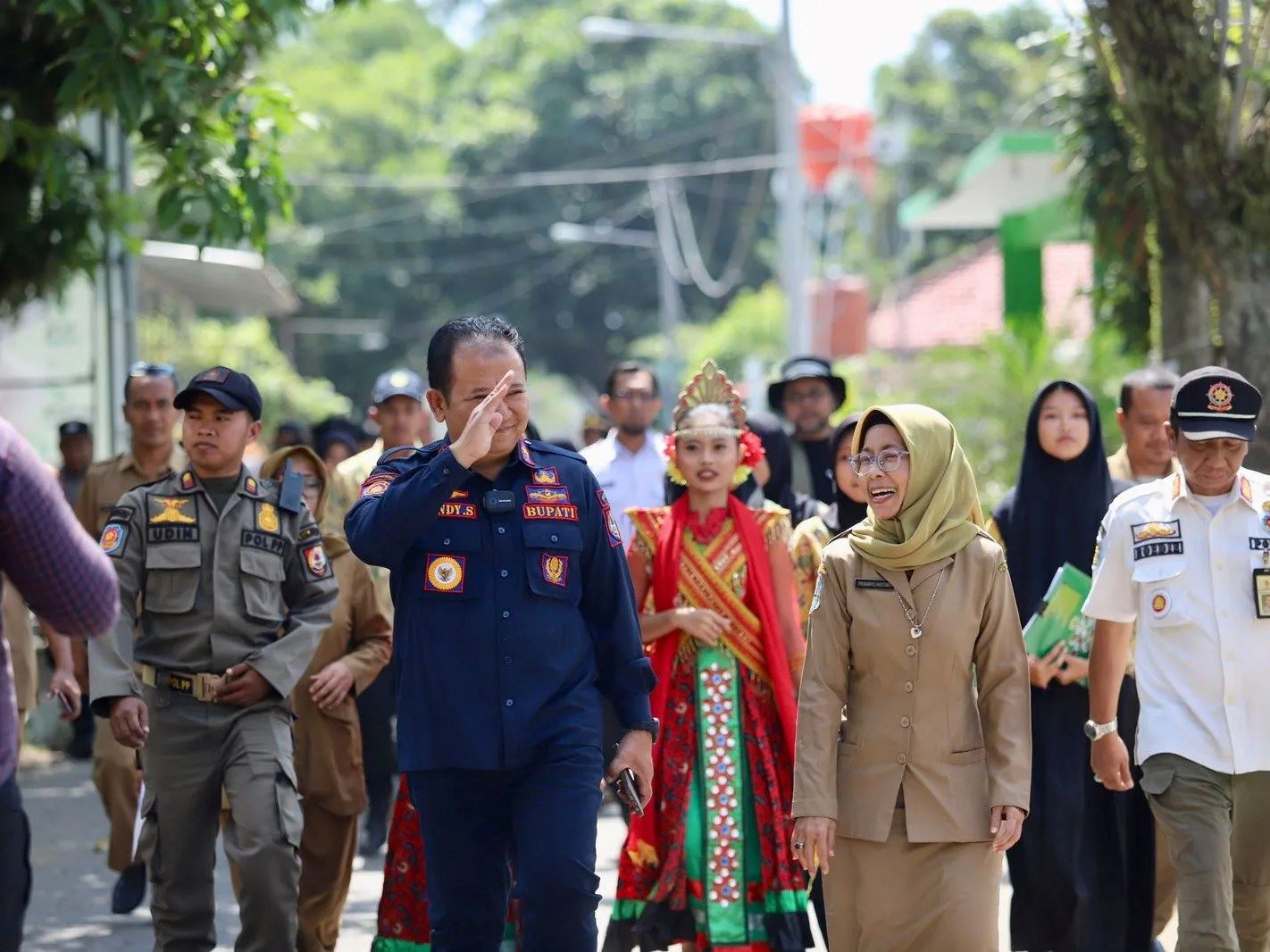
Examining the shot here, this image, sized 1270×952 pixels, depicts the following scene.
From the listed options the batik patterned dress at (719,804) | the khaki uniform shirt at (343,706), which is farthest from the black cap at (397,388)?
the batik patterned dress at (719,804)

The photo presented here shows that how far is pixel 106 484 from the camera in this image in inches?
368

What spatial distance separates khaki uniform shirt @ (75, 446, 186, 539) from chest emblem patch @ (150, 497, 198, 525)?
2733mm

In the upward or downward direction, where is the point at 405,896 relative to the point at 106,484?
downward

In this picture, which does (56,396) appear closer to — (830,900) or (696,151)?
(830,900)

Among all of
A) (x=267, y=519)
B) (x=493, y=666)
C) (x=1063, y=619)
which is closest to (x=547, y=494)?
(x=493, y=666)

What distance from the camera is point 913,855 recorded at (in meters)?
5.46

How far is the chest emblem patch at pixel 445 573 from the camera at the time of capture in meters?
5.24

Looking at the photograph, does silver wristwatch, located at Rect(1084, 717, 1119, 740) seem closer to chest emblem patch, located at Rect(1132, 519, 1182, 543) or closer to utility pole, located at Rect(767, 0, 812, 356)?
chest emblem patch, located at Rect(1132, 519, 1182, 543)

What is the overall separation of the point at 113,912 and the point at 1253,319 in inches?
219

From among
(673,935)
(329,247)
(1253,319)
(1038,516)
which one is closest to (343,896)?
(673,935)

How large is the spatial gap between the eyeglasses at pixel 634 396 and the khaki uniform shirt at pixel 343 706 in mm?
2642

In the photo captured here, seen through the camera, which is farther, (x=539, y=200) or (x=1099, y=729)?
(x=539, y=200)

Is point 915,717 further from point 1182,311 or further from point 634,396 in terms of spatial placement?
point 1182,311

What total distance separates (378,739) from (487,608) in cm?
500
